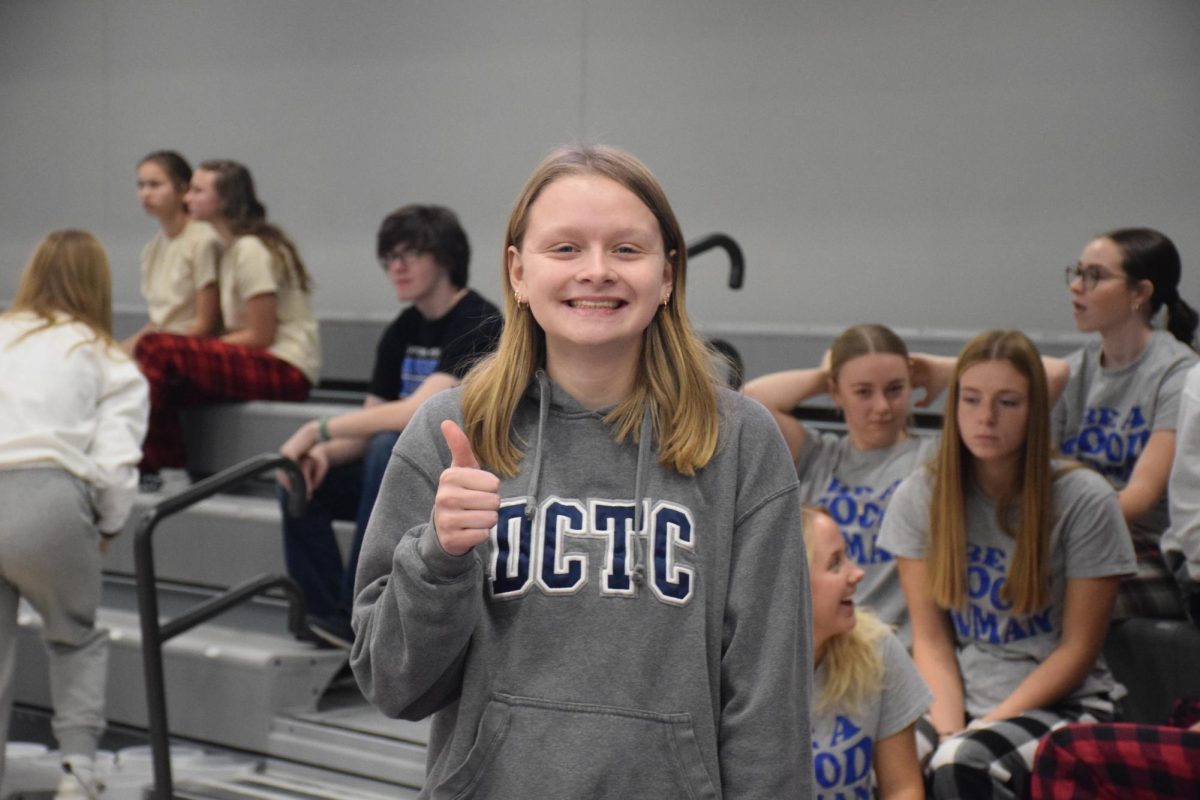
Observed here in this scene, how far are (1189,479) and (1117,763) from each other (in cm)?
76

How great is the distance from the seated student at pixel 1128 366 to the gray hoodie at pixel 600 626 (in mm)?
2221

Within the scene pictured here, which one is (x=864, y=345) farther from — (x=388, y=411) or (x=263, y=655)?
(x=263, y=655)

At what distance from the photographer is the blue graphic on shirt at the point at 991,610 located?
10.1 ft

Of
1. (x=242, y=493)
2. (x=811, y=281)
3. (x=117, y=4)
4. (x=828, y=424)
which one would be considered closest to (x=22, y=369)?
(x=242, y=493)

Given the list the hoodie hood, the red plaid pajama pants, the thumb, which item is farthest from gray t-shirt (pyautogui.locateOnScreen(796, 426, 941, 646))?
the red plaid pajama pants

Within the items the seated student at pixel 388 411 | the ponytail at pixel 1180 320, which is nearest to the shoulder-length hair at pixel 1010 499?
the ponytail at pixel 1180 320

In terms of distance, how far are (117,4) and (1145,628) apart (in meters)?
5.74

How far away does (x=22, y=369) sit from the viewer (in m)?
3.90

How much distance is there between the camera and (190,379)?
17.2 feet

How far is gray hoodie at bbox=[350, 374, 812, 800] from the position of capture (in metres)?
1.45

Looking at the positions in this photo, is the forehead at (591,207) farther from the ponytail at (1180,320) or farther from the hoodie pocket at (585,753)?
the ponytail at (1180,320)

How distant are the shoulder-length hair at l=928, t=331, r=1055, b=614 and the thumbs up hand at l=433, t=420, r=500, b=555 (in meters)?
1.89

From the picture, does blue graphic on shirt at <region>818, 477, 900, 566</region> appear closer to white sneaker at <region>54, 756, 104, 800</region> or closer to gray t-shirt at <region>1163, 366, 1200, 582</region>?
gray t-shirt at <region>1163, 366, 1200, 582</region>

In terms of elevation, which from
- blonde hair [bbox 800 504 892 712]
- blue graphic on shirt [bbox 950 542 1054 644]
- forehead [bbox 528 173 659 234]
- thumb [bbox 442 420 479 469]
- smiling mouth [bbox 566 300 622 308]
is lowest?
blue graphic on shirt [bbox 950 542 1054 644]
